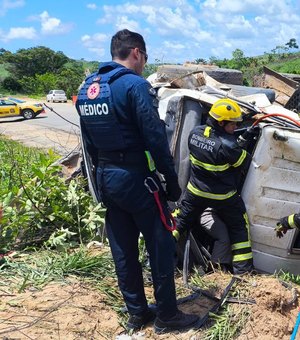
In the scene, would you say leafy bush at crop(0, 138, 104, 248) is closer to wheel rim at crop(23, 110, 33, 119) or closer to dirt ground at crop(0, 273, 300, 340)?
dirt ground at crop(0, 273, 300, 340)

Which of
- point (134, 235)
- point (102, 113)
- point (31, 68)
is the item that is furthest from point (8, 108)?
point (31, 68)

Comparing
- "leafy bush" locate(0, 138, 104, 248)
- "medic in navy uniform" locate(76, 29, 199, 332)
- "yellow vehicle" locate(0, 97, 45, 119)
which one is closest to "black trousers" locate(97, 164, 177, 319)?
"medic in navy uniform" locate(76, 29, 199, 332)

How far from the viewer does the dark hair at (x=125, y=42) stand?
2533 mm

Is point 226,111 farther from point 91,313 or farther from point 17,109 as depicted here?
point 17,109

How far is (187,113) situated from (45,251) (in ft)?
5.73

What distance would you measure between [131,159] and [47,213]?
1.96 meters

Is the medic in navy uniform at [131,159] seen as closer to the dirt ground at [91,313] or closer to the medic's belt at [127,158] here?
the medic's belt at [127,158]

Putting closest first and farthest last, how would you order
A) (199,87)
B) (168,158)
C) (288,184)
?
1. (168,158)
2. (288,184)
3. (199,87)

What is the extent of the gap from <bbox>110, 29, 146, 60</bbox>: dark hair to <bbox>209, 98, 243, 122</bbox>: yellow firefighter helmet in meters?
1.01

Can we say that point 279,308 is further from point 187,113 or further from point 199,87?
point 199,87

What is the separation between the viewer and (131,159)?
2.54 meters

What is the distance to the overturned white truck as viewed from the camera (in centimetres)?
330

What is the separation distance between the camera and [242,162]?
3393mm

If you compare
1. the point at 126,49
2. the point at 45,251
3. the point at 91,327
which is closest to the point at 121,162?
the point at 126,49
